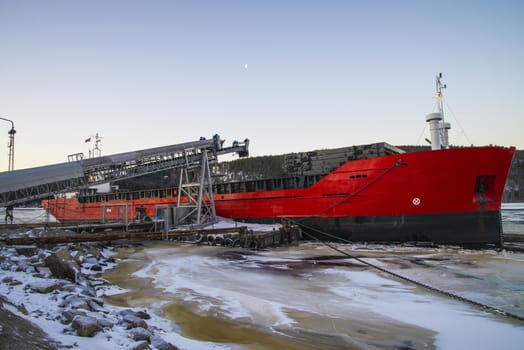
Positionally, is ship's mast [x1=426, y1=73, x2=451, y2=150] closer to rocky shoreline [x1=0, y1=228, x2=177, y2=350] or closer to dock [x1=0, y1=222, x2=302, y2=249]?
dock [x1=0, y1=222, x2=302, y2=249]

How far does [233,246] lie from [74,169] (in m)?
9.11

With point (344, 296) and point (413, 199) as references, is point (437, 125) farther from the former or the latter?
point (344, 296)

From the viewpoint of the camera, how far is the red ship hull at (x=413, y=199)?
14391 millimetres

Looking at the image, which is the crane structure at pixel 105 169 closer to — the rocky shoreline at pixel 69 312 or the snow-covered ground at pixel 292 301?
the snow-covered ground at pixel 292 301

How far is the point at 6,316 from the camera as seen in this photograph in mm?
3928

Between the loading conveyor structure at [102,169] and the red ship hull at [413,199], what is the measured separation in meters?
6.33

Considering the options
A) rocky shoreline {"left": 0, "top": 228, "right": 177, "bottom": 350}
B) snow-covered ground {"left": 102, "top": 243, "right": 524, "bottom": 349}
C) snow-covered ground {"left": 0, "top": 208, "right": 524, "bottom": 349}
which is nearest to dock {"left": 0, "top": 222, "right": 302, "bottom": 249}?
snow-covered ground {"left": 102, "top": 243, "right": 524, "bottom": 349}

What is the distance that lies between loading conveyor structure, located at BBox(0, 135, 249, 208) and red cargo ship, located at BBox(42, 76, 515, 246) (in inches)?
186

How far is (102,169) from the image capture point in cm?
1778

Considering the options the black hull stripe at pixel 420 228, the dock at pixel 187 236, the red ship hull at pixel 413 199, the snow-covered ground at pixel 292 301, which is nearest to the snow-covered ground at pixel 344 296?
the snow-covered ground at pixel 292 301

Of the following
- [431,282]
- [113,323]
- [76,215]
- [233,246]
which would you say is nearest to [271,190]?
[233,246]

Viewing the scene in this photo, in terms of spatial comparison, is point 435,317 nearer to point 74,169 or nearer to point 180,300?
point 180,300

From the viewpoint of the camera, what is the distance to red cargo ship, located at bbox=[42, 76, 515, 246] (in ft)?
47.2

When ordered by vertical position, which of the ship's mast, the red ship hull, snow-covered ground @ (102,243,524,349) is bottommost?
snow-covered ground @ (102,243,524,349)
